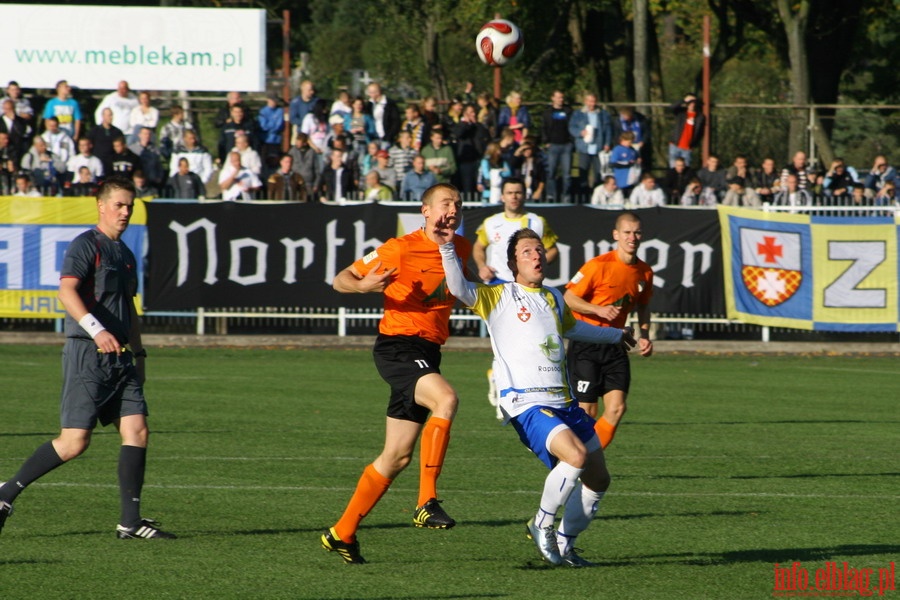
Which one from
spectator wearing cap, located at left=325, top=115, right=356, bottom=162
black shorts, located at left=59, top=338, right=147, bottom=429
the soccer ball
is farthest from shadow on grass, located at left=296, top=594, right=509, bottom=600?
spectator wearing cap, located at left=325, top=115, right=356, bottom=162

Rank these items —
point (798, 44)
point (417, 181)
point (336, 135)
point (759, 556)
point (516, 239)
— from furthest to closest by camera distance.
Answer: point (798, 44) < point (336, 135) < point (417, 181) < point (759, 556) < point (516, 239)

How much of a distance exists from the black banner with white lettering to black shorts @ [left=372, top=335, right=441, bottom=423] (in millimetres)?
12940

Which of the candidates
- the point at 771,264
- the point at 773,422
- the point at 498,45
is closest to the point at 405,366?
the point at 773,422

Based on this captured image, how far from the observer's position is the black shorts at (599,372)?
10.4 metres

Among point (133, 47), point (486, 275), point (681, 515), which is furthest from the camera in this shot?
point (133, 47)

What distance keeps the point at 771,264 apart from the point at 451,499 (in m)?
12.7

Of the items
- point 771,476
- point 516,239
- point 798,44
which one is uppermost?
point 798,44

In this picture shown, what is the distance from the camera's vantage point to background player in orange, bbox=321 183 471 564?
7.33m

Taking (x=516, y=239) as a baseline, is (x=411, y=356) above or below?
below

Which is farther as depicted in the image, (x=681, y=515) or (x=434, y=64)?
(x=434, y=64)

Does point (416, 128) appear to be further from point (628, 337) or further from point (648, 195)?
point (628, 337)

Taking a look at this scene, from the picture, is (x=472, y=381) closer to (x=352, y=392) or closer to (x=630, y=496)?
(x=352, y=392)

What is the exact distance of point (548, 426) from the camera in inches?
274

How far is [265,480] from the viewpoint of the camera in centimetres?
1002
